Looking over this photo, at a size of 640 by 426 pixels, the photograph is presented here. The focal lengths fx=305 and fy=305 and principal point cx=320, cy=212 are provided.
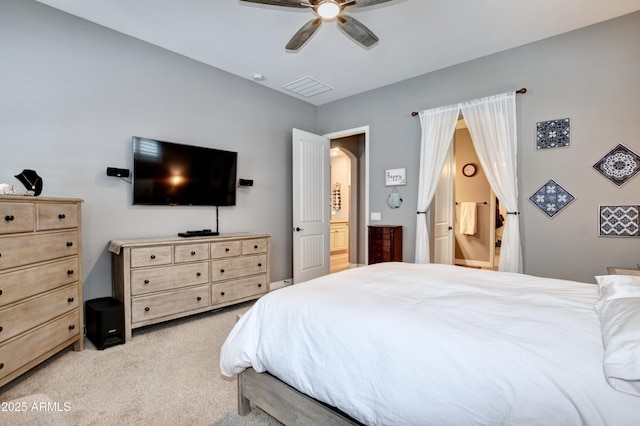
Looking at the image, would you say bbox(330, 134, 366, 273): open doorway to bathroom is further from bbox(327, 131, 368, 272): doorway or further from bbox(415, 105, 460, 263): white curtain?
bbox(415, 105, 460, 263): white curtain

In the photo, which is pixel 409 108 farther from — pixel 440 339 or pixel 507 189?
pixel 440 339

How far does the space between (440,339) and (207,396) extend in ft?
5.21

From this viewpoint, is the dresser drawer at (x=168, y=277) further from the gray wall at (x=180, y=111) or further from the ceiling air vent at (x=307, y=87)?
the ceiling air vent at (x=307, y=87)

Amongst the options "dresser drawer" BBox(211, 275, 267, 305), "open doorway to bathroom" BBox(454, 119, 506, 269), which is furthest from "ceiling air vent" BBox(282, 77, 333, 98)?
"open doorway to bathroom" BBox(454, 119, 506, 269)

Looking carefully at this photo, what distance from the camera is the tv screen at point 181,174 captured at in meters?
3.12

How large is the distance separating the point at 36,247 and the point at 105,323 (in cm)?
85

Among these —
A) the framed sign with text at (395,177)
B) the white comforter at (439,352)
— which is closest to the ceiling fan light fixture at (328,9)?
the white comforter at (439,352)

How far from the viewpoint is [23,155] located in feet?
8.38

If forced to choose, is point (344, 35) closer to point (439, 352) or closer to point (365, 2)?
point (365, 2)

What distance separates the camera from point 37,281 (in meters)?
2.12

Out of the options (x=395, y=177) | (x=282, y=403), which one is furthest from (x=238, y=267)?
(x=395, y=177)

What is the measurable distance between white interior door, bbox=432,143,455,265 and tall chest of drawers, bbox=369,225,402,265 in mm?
565

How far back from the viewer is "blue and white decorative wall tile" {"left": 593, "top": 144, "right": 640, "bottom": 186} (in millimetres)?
2727

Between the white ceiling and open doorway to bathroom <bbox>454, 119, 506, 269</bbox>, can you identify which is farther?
open doorway to bathroom <bbox>454, 119, 506, 269</bbox>
